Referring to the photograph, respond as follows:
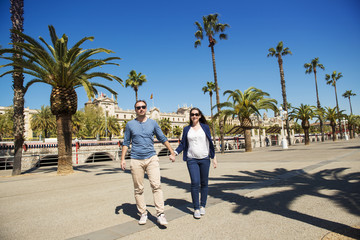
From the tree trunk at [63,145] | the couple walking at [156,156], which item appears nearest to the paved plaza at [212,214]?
the couple walking at [156,156]

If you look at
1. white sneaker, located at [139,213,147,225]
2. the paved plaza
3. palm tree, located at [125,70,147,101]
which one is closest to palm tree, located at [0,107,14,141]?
palm tree, located at [125,70,147,101]

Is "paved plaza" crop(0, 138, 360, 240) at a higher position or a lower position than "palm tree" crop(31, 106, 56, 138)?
lower

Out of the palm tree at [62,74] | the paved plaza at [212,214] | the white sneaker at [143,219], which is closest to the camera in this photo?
the paved plaza at [212,214]

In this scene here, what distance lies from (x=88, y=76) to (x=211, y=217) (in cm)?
1141

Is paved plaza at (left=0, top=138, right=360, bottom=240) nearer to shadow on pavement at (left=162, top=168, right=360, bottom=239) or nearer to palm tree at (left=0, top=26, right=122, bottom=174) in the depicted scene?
shadow on pavement at (left=162, top=168, right=360, bottom=239)

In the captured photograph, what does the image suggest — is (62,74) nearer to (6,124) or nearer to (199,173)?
(199,173)

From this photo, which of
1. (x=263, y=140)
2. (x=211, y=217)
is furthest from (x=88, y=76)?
(x=263, y=140)

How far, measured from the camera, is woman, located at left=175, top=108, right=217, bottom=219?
3.76m

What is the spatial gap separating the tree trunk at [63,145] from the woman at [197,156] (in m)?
9.82

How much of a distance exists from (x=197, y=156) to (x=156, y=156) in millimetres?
684

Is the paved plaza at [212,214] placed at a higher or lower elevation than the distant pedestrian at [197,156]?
lower

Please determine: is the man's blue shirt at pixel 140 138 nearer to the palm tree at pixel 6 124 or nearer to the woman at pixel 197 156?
the woman at pixel 197 156

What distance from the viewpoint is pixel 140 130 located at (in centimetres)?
373

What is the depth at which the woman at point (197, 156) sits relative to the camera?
3760 mm
